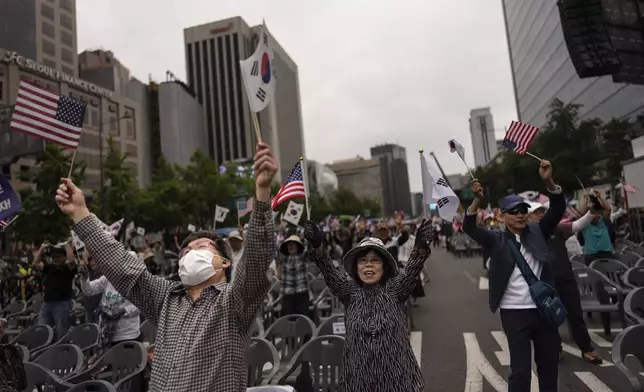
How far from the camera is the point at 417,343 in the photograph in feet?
22.5

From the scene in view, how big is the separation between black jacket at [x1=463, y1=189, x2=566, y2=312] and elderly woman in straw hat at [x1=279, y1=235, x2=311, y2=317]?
3.20m

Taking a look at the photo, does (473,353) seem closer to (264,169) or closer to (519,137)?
(519,137)

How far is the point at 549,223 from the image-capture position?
3.75 metres

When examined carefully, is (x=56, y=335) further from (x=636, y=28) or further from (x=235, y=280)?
(x=636, y=28)

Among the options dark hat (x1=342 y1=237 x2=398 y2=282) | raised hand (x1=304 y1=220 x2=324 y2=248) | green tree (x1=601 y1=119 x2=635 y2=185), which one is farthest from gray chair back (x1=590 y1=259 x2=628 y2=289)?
green tree (x1=601 y1=119 x2=635 y2=185)

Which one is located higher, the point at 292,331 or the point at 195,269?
the point at 195,269

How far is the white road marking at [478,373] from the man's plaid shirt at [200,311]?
12.0ft

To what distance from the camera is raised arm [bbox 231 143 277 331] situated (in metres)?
1.88

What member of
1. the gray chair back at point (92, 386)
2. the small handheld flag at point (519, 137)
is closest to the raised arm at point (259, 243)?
the gray chair back at point (92, 386)

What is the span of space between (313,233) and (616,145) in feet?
102

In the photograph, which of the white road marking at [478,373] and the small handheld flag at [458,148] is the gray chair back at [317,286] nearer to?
the white road marking at [478,373]


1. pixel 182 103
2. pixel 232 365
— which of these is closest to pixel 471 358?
pixel 232 365

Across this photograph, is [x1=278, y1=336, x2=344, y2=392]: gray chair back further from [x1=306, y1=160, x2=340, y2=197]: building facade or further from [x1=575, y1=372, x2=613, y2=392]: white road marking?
[x1=306, y1=160, x2=340, y2=197]: building facade

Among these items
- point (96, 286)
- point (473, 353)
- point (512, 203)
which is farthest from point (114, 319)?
point (473, 353)
